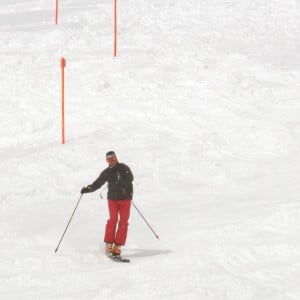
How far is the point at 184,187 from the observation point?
1234 cm

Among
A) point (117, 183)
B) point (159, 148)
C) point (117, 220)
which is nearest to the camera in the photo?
point (117, 183)

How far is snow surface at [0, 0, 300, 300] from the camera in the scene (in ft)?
28.8

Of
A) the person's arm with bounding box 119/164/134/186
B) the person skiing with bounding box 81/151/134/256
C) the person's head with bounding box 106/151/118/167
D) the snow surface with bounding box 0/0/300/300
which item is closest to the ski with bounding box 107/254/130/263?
the person skiing with bounding box 81/151/134/256

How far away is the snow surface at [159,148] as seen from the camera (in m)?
8.78

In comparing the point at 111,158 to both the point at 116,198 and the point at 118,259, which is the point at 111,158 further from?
the point at 118,259

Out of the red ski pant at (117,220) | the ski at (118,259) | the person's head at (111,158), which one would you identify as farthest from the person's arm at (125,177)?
the ski at (118,259)

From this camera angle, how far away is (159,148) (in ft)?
44.6

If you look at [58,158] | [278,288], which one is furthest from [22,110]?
[278,288]

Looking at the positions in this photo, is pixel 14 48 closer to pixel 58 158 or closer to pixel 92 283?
pixel 58 158

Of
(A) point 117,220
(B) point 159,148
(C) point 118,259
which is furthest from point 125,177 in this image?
(B) point 159,148

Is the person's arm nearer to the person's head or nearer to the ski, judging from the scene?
the person's head

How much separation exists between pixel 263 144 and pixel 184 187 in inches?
105

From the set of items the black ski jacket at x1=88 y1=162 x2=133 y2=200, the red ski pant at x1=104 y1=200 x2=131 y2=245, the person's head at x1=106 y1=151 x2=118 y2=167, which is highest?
the person's head at x1=106 y1=151 x2=118 y2=167

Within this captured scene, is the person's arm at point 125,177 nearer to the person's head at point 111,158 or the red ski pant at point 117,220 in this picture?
the person's head at point 111,158
